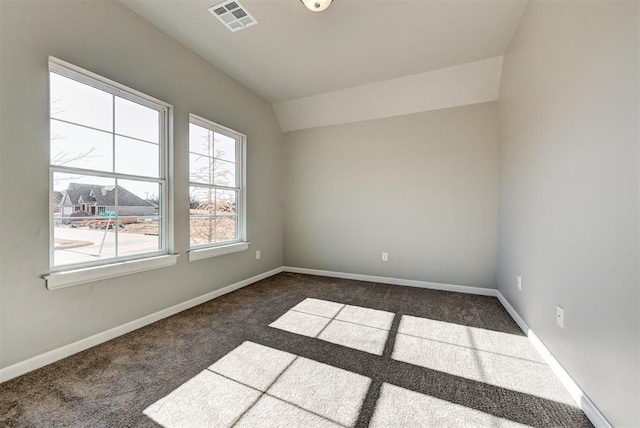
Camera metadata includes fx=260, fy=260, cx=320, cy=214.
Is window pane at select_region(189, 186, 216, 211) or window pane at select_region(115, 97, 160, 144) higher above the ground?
window pane at select_region(115, 97, 160, 144)

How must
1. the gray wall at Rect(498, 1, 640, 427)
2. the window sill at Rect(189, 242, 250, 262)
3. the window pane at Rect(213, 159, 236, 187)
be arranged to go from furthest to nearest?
the window pane at Rect(213, 159, 236, 187) < the window sill at Rect(189, 242, 250, 262) < the gray wall at Rect(498, 1, 640, 427)

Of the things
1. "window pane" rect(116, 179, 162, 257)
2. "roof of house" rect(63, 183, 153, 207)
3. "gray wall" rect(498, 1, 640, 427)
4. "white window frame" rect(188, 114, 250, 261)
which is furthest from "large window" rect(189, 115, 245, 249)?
"gray wall" rect(498, 1, 640, 427)

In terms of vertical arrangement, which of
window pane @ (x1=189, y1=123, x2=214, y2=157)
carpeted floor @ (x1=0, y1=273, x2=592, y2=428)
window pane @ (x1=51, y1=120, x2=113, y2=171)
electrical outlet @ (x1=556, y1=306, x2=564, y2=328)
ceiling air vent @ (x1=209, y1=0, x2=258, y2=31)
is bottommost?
carpeted floor @ (x1=0, y1=273, x2=592, y2=428)

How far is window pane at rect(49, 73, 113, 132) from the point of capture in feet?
6.14

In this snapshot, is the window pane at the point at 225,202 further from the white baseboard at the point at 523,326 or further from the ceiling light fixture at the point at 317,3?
the ceiling light fixture at the point at 317,3

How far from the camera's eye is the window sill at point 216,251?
2.81m

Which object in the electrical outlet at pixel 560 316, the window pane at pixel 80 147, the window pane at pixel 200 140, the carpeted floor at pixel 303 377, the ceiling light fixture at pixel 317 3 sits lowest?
the carpeted floor at pixel 303 377

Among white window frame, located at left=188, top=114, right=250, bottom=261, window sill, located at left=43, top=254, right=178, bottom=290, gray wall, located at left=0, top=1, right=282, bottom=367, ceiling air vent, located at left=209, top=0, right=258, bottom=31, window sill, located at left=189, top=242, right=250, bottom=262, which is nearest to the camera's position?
gray wall, located at left=0, top=1, right=282, bottom=367

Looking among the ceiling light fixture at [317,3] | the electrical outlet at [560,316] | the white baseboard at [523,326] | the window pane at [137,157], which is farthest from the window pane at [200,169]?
the electrical outlet at [560,316]

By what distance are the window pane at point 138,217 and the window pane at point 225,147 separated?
932 mm

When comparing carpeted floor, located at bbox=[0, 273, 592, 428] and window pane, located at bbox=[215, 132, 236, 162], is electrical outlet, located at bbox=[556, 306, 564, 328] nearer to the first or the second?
carpeted floor, located at bbox=[0, 273, 592, 428]

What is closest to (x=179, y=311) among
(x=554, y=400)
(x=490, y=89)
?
(x=554, y=400)

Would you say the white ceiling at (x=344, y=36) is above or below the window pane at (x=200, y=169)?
above

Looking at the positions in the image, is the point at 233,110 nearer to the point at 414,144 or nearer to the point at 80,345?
the point at 414,144
